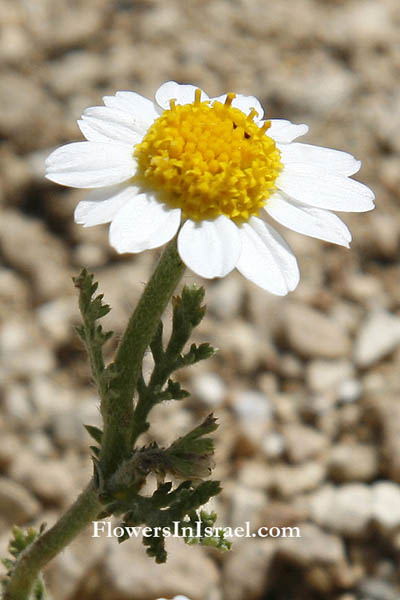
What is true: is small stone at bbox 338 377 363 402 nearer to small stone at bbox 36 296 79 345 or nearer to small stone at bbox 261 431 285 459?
small stone at bbox 261 431 285 459

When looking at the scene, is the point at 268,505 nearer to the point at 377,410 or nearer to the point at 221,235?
the point at 377,410

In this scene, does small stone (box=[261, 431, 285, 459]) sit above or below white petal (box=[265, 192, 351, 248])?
above

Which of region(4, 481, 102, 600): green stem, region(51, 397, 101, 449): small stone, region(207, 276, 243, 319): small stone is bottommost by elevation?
region(4, 481, 102, 600): green stem

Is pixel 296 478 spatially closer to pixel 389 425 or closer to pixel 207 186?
pixel 389 425

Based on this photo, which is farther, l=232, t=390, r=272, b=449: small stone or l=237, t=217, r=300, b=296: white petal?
l=232, t=390, r=272, b=449: small stone

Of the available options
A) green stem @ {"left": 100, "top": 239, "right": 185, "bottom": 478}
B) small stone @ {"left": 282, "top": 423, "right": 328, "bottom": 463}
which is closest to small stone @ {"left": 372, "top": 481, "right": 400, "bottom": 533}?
small stone @ {"left": 282, "top": 423, "right": 328, "bottom": 463}

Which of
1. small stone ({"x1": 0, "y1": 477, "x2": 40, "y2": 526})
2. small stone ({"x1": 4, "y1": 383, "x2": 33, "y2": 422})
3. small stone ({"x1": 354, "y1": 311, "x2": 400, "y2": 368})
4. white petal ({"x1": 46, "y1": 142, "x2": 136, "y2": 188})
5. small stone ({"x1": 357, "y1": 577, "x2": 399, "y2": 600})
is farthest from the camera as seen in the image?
small stone ({"x1": 354, "y1": 311, "x2": 400, "y2": 368})

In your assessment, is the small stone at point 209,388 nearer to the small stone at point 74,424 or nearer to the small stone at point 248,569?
the small stone at point 74,424
